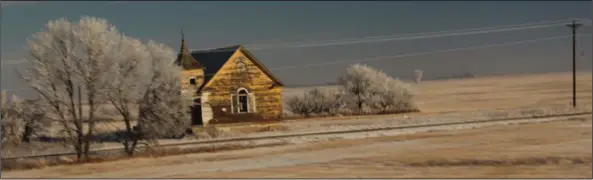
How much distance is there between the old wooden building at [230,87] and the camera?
11430mm

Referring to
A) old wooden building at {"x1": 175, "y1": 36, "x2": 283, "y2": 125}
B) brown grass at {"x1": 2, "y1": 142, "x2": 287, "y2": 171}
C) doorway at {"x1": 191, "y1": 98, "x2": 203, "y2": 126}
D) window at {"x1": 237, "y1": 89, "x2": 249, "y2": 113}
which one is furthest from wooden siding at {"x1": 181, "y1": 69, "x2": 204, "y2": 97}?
brown grass at {"x1": 2, "y1": 142, "x2": 287, "y2": 171}

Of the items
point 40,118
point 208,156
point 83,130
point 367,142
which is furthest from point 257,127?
point 40,118

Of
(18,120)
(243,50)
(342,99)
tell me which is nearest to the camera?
(18,120)

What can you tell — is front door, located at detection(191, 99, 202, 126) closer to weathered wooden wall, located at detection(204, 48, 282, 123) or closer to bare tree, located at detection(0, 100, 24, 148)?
weathered wooden wall, located at detection(204, 48, 282, 123)

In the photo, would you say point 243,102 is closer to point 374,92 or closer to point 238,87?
point 238,87

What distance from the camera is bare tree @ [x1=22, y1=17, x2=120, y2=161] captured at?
988 cm

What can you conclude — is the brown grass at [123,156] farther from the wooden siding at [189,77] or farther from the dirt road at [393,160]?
the wooden siding at [189,77]

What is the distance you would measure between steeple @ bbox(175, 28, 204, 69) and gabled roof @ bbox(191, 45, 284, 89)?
12cm

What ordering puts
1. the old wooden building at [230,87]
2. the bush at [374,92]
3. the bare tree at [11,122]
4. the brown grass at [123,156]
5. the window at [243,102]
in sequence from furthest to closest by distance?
1. the bush at [374,92]
2. the window at [243,102]
3. the old wooden building at [230,87]
4. the brown grass at [123,156]
5. the bare tree at [11,122]

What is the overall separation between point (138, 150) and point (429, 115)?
22.6 feet

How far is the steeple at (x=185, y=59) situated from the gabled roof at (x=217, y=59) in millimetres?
123

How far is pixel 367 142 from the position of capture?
11.8 meters

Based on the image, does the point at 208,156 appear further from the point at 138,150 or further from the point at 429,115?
the point at 429,115

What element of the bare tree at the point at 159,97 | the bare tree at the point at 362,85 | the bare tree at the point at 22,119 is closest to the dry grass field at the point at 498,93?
the bare tree at the point at 362,85
